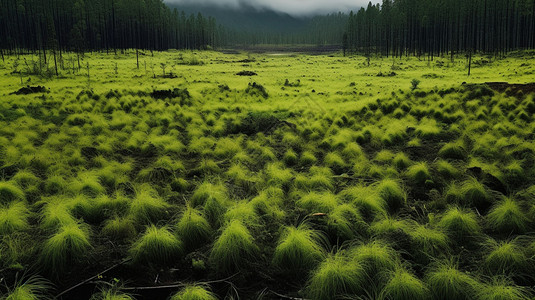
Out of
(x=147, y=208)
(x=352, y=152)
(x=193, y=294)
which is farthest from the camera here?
(x=352, y=152)

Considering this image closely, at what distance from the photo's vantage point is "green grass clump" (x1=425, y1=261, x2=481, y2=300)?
413 centimetres

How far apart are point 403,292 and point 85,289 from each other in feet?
14.2

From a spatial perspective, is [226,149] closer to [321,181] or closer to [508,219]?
[321,181]

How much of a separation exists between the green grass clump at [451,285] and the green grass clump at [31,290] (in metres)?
5.06

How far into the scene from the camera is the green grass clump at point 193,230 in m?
5.83

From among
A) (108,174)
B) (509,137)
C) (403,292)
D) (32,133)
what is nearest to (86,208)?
(108,174)

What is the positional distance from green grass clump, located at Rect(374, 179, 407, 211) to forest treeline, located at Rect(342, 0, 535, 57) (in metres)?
70.9

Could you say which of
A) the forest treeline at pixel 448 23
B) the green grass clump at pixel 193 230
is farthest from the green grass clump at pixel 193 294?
the forest treeline at pixel 448 23

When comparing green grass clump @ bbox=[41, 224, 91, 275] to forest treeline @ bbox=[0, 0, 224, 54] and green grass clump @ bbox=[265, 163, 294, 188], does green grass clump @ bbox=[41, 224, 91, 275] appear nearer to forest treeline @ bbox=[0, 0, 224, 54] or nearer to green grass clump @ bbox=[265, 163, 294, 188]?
green grass clump @ bbox=[265, 163, 294, 188]

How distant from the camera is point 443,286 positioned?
424 cm

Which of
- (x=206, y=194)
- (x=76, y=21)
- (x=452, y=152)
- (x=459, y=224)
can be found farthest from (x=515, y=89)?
(x=76, y=21)

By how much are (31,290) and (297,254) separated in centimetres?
370

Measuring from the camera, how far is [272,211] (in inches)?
266

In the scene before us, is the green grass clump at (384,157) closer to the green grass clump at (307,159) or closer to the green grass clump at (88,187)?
the green grass clump at (307,159)
